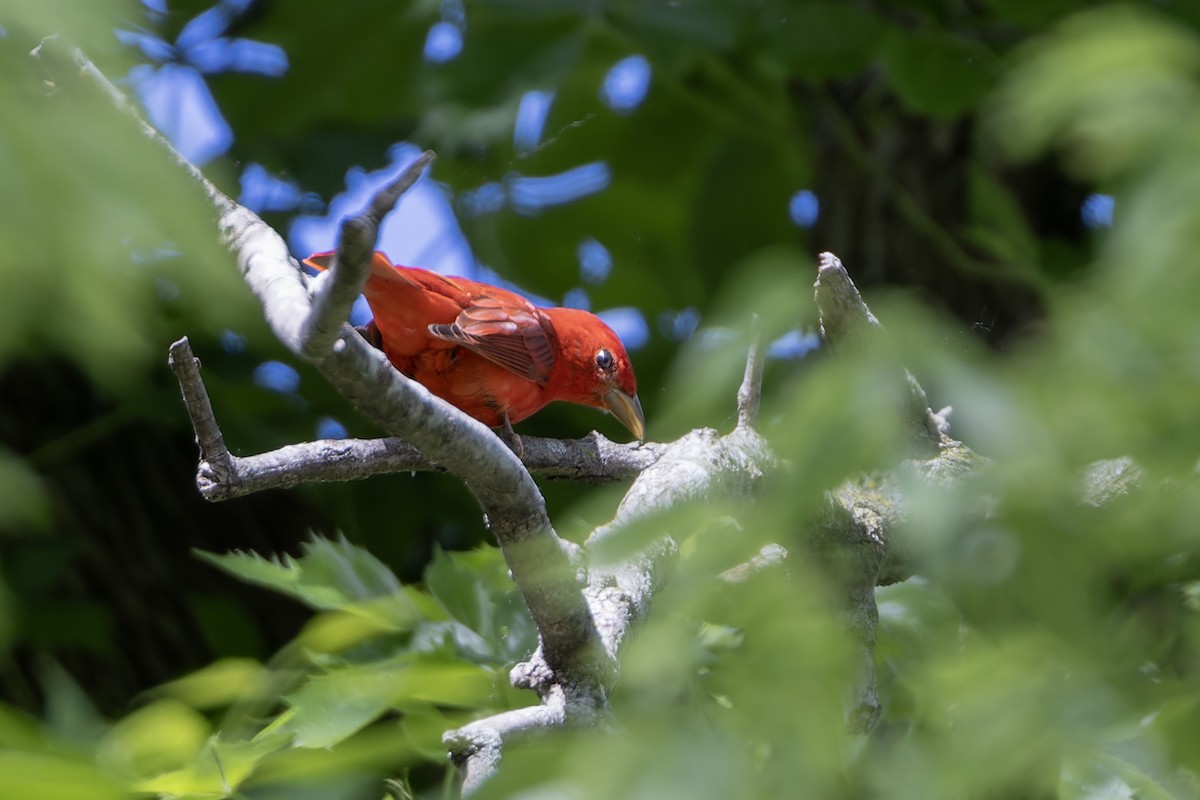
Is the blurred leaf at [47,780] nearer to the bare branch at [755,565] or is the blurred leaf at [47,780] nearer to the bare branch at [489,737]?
the bare branch at [489,737]

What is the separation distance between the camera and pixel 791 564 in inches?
34.0

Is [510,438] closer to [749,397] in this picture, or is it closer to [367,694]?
[749,397]

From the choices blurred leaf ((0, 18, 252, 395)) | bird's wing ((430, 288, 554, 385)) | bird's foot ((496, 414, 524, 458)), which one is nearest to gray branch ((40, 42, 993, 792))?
blurred leaf ((0, 18, 252, 395))

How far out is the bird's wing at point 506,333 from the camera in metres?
2.66

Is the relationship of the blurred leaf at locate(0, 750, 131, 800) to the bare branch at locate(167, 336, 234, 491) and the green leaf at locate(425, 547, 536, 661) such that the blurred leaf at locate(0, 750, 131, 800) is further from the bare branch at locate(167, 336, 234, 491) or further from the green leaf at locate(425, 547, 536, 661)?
the green leaf at locate(425, 547, 536, 661)

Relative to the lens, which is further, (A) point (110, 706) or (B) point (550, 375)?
(A) point (110, 706)

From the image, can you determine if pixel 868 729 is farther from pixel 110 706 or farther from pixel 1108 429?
pixel 110 706

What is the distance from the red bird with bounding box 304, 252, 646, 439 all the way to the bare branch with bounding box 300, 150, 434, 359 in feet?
4.91

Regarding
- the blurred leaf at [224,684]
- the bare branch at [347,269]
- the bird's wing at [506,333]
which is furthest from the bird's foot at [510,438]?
the bare branch at [347,269]

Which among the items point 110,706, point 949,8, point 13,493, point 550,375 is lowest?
point 110,706

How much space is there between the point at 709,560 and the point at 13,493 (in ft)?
2.83

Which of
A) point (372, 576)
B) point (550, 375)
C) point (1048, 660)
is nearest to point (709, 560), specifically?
point (1048, 660)

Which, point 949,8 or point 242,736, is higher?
point 949,8

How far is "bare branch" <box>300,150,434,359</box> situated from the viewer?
0.92 meters
